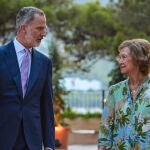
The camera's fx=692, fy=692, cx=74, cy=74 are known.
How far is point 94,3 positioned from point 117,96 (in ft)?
53.2

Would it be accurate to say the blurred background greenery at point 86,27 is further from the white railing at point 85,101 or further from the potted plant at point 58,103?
the white railing at point 85,101

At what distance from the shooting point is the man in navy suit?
4078 millimetres

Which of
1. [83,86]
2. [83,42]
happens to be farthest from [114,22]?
[83,86]

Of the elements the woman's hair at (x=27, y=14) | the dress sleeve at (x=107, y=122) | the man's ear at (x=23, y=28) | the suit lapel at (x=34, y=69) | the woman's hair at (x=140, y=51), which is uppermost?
the woman's hair at (x=27, y=14)

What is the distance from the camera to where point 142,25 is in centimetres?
1652

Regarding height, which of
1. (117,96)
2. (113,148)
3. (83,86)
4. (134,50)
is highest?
(134,50)

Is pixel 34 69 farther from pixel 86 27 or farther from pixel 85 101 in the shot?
pixel 85 101

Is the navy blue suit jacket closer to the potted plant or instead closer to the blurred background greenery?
the potted plant

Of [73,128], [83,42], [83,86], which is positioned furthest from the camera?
[83,86]

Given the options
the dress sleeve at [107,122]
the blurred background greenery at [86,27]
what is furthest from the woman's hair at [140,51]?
the blurred background greenery at [86,27]

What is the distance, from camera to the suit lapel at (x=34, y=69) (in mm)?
4145

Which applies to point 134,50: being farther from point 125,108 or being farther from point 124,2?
point 124,2

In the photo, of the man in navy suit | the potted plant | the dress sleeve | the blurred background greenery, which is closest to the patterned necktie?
the man in navy suit

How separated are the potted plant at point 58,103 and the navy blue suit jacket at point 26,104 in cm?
942
